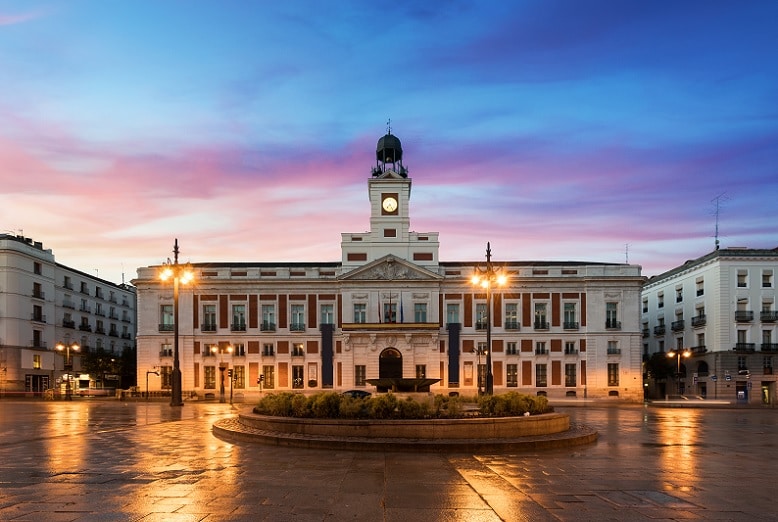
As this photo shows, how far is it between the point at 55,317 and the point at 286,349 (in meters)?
31.0

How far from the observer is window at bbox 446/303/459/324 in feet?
231

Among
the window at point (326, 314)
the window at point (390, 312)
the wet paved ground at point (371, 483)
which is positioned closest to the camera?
the wet paved ground at point (371, 483)

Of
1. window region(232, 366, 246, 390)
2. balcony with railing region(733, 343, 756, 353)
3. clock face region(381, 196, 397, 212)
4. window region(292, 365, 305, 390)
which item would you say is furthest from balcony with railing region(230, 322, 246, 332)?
balcony with railing region(733, 343, 756, 353)

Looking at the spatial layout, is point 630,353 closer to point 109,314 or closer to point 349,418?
point 349,418

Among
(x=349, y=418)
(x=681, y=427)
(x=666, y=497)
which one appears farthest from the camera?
(x=681, y=427)

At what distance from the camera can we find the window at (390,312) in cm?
6950

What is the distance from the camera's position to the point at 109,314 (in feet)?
315

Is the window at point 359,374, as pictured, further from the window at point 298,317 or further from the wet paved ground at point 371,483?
the wet paved ground at point 371,483

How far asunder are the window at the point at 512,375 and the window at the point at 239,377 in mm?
26275

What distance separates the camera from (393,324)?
67875 mm

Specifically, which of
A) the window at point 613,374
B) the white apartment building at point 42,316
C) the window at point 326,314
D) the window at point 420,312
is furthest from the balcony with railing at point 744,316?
the white apartment building at point 42,316

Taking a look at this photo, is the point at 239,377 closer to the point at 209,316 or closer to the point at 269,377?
the point at 269,377

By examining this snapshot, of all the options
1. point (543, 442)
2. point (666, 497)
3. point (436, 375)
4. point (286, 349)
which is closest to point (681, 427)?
point (543, 442)

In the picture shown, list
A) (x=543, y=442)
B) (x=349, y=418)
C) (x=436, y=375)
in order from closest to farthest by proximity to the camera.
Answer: (x=543, y=442) < (x=349, y=418) < (x=436, y=375)
